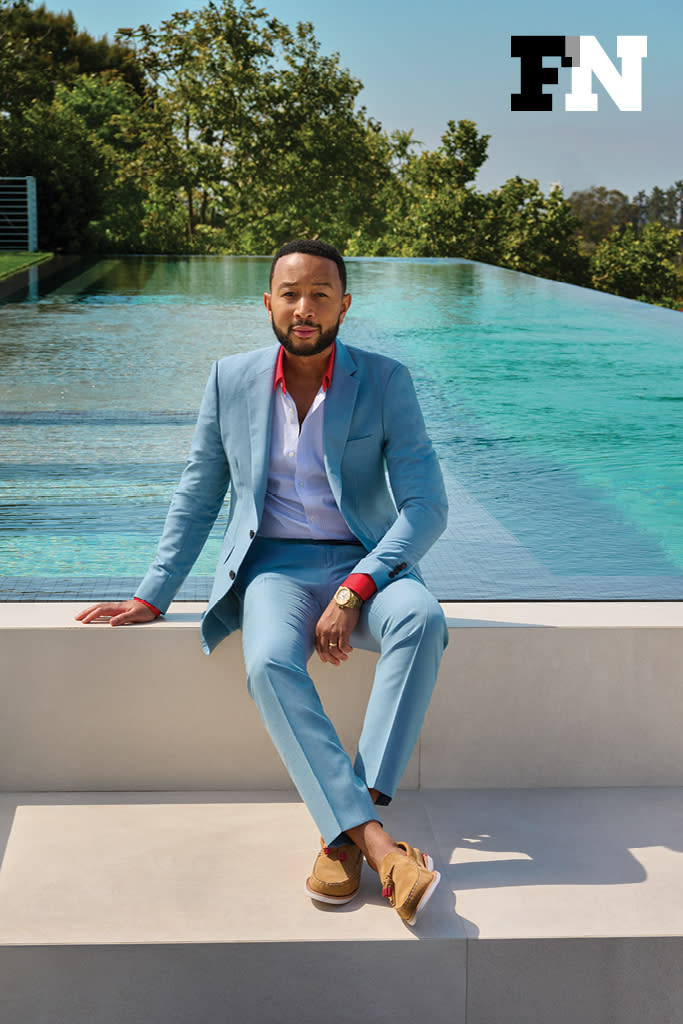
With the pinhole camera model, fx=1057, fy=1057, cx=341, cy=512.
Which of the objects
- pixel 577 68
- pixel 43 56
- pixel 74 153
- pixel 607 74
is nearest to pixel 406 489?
pixel 74 153

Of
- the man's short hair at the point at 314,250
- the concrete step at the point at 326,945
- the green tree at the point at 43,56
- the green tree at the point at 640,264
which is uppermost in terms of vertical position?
the green tree at the point at 43,56

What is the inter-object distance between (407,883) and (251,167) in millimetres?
13250

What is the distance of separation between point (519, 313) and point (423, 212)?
2.92 meters

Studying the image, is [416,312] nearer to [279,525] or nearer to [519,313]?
[519,313]

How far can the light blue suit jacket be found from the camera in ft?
7.17

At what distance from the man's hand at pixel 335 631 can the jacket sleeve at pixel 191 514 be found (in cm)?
38

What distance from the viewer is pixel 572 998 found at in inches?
70.7

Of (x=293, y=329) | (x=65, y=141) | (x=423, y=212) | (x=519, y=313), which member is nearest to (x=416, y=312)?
(x=519, y=313)

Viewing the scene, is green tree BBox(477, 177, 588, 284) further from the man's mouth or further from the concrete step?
the concrete step

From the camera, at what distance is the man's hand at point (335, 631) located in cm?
204

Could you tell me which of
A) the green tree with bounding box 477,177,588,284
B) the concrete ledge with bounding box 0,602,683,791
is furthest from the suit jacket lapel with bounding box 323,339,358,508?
the green tree with bounding box 477,177,588,284

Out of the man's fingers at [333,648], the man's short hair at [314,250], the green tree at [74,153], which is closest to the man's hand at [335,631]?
the man's fingers at [333,648]

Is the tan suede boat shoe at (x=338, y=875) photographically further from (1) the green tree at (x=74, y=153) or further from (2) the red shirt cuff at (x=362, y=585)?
(1) the green tree at (x=74, y=153)

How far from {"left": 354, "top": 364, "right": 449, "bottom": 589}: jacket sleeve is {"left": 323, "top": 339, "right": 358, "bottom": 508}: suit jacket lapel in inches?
3.1
